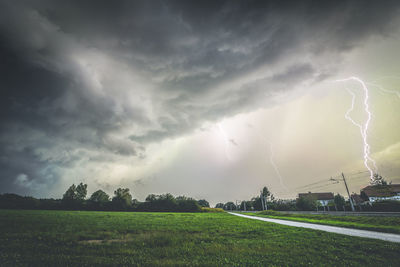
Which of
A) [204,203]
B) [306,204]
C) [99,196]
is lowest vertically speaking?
[204,203]

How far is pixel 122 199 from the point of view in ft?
259

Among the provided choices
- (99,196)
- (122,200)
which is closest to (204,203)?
(99,196)

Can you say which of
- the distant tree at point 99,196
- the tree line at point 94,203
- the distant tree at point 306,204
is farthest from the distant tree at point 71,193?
the distant tree at point 306,204

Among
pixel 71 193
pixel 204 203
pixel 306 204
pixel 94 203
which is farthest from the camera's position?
pixel 204 203

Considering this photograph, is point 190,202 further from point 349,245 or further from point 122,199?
point 349,245

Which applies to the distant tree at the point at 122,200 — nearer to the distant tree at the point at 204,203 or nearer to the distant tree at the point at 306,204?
the distant tree at the point at 306,204

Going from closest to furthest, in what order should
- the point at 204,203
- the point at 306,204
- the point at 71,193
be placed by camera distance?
the point at 306,204 → the point at 71,193 → the point at 204,203

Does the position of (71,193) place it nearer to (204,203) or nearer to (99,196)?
(99,196)

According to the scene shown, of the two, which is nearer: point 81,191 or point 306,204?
point 306,204

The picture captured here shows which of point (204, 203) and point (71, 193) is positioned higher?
point (71, 193)

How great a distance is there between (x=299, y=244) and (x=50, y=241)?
14673 millimetres

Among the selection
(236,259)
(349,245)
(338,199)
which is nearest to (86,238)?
(236,259)

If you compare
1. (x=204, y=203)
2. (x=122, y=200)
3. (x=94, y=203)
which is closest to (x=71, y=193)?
(x=94, y=203)

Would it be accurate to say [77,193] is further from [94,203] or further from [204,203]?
[204,203]
